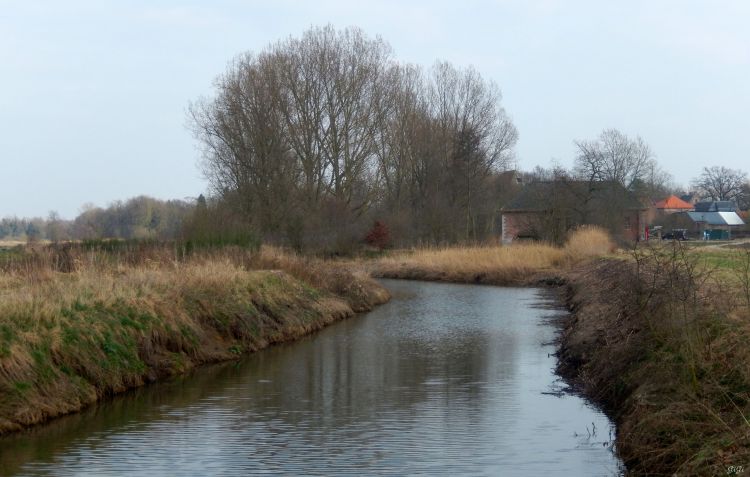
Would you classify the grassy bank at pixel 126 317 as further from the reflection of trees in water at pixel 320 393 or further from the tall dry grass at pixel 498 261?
the tall dry grass at pixel 498 261

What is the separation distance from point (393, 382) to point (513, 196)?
52.3 m

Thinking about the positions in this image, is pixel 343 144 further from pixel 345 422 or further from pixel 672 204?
pixel 672 204

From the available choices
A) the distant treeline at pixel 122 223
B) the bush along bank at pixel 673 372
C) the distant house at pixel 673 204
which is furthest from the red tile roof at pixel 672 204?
the bush along bank at pixel 673 372

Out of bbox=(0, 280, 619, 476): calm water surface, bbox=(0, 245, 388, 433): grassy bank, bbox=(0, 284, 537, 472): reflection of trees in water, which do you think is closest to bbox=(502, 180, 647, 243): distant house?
bbox=(0, 245, 388, 433): grassy bank

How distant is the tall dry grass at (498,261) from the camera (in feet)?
133

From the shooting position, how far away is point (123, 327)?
14641 millimetres

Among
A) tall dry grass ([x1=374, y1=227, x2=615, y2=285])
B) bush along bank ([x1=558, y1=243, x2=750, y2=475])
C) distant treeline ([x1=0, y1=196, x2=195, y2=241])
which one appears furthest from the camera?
tall dry grass ([x1=374, y1=227, x2=615, y2=285])

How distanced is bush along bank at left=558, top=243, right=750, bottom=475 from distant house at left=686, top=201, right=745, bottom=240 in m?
61.1

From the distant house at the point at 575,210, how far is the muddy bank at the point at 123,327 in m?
28.2

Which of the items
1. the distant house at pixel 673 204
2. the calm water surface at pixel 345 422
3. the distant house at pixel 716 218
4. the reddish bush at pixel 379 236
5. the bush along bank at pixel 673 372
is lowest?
the calm water surface at pixel 345 422

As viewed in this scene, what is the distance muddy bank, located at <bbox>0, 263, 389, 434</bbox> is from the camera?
11828 mm

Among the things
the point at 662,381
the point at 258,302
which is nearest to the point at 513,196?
the point at 258,302

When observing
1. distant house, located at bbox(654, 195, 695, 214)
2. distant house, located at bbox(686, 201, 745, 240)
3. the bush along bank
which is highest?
distant house, located at bbox(654, 195, 695, 214)

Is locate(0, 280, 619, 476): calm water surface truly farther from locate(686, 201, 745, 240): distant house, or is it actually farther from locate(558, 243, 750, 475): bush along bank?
locate(686, 201, 745, 240): distant house
